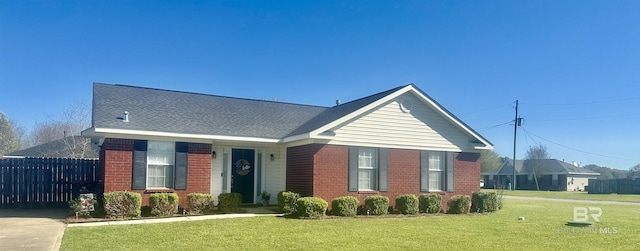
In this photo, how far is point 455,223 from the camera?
13180mm

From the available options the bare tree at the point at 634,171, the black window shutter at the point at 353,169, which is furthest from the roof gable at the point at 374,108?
the bare tree at the point at 634,171

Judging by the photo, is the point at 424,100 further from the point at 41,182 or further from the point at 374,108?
the point at 41,182

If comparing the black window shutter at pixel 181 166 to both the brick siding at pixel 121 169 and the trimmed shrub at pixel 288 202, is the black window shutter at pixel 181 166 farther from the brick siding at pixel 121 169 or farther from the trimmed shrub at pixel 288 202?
the trimmed shrub at pixel 288 202

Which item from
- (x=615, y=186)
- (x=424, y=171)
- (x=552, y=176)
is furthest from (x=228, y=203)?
(x=552, y=176)

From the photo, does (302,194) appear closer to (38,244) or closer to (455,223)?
(455,223)

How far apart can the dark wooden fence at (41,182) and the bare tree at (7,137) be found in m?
41.9

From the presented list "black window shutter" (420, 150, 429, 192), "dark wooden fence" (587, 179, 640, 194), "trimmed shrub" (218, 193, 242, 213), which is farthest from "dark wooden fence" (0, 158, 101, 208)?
"dark wooden fence" (587, 179, 640, 194)

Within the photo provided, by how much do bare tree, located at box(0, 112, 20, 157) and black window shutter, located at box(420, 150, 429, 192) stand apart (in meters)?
50.4

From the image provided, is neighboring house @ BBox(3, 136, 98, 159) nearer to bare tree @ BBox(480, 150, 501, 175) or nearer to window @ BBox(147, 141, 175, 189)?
window @ BBox(147, 141, 175, 189)

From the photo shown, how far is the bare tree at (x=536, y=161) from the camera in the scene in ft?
188

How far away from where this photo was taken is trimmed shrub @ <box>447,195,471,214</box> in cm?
1614

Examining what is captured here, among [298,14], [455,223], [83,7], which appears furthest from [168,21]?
[455,223]

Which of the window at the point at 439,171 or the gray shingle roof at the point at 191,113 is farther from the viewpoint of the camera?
the window at the point at 439,171

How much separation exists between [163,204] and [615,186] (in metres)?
44.9
